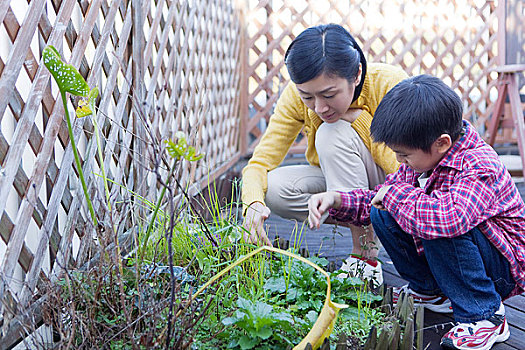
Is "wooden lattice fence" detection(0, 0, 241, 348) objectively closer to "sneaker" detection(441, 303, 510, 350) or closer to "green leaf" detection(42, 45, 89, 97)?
"green leaf" detection(42, 45, 89, 97)

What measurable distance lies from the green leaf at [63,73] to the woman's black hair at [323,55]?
68 cm

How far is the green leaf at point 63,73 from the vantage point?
0.91 m

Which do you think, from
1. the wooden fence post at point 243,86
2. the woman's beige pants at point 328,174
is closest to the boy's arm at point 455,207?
the woman's beige pants at point 328,174

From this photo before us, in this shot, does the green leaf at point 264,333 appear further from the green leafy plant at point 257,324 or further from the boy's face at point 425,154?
the boy's face at point 425,154

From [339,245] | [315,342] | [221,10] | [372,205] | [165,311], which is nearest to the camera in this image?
[315,342]

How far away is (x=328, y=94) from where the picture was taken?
154 centimetres

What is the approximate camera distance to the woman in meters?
1.52

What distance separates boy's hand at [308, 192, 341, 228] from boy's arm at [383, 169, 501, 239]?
0.22 metres


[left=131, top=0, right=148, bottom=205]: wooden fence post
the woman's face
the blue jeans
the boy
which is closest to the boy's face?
the boy

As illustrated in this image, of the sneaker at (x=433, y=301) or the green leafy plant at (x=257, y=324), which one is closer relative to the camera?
the green leafy plant at (x=257, y=324)

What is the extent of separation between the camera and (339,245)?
2.21m

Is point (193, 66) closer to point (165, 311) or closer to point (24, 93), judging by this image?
point (24, 93)

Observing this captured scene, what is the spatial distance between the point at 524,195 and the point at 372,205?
2.26m

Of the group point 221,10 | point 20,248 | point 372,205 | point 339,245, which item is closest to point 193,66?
point 221,10
